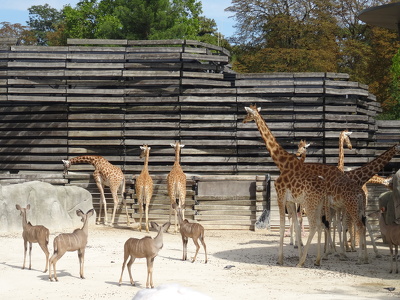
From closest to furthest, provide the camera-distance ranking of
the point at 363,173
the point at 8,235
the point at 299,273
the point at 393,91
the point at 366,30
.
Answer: the point at 299,273, the point at 363,173, the point at 8,235, the point at 393,91, the point at 366,30

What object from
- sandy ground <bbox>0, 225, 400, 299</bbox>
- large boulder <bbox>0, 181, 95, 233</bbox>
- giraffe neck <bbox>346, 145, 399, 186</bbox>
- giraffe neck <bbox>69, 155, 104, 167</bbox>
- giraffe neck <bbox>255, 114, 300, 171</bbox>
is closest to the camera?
sandy ground <bbox>0, 225, 400, 299</bbox>

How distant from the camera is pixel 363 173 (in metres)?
15.5

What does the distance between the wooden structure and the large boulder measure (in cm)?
303

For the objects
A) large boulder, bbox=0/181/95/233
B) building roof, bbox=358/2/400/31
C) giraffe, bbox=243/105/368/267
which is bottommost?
large boulder, bbox=0/181/95/233

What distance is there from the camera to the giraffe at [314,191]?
13609 millimetres

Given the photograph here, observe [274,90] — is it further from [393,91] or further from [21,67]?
[393,91]

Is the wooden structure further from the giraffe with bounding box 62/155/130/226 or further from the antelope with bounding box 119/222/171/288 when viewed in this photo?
the antelope with bounding box 119/222/171/288

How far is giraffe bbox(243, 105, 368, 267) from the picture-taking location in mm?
13609

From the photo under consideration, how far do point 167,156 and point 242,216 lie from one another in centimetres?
364

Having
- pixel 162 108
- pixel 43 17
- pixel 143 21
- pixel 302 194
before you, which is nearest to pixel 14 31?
pixel 43 17

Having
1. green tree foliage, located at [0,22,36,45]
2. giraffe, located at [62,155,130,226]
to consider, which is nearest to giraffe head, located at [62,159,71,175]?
giraffe, located at [62,155,130,226]

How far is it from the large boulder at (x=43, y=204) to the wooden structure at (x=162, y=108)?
3028 millimetres

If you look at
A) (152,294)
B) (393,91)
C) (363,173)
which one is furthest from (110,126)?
(152,294)

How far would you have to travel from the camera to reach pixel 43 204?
711 inches
